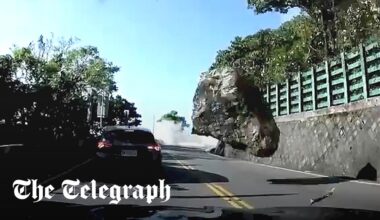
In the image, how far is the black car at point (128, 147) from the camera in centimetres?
1503

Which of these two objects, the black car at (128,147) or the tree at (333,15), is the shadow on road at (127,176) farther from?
the tree at (333,15)

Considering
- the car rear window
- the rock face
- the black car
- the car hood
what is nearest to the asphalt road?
the black car

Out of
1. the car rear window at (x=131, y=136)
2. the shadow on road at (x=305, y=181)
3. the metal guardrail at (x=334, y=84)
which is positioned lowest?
the shadow on road at (x=305, y=181)

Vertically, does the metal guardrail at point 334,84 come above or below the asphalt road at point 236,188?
above

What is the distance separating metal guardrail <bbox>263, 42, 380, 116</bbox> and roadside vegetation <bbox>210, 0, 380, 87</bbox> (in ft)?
2.52

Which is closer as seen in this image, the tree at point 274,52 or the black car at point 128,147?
the black car at point 128,147

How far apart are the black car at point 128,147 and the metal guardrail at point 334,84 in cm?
896

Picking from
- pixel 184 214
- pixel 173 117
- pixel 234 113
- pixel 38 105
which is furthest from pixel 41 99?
pixel 173 117

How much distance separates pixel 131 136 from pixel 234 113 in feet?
14.0

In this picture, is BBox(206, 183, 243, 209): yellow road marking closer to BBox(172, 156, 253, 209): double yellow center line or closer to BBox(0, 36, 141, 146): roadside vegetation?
BBox(172, 156, 253, 209): double yellow center line

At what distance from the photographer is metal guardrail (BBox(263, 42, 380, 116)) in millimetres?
20312

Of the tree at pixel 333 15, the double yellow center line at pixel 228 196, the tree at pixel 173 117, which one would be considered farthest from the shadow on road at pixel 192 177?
the tree at pixel 173 117

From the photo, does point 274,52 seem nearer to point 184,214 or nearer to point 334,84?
point 334,84

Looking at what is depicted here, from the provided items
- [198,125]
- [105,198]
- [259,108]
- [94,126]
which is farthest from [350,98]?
[94,126]
